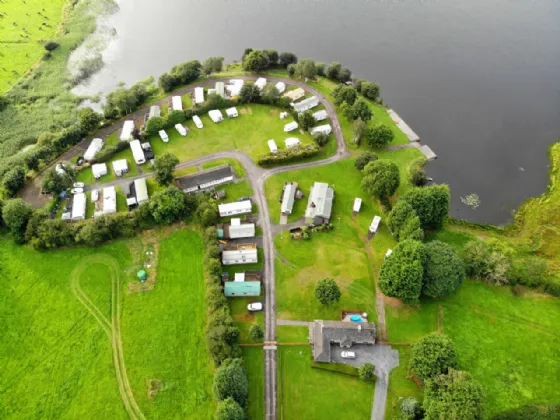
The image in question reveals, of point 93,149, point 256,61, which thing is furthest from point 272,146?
point 93,149

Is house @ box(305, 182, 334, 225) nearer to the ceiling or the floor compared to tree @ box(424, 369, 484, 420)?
nearer to the ceiling

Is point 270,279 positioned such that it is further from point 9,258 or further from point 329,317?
point 9,258

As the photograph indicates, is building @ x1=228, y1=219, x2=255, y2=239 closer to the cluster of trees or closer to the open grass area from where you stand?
the open grass area

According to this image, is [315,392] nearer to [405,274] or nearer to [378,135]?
[405,274]

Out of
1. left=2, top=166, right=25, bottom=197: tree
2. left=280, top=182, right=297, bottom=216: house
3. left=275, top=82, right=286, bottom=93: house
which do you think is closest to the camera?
left=280, top=182, right=297, bottom=216: house

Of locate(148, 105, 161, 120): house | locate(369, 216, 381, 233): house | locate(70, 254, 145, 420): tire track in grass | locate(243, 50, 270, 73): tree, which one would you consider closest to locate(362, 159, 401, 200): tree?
locate(369, 216, 381, 233): house

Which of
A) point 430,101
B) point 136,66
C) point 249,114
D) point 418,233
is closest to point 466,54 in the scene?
point 430,101
